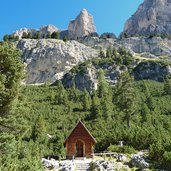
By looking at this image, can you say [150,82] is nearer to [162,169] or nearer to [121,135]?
[121,135]

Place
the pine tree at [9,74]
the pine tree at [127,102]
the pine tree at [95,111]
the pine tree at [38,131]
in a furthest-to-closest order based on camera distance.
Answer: the pine tree at [95,111]
the pine tree at [127,102]
the pine tree at [38,131]
the pine tree at [9,74]

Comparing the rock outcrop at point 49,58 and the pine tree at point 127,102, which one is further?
the rock outcrop at point 49,58

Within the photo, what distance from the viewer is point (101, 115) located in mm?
64812

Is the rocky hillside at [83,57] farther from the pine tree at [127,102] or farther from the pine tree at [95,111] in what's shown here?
the pine tree at [127,102]

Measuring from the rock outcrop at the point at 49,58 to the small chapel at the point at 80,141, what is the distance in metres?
98.7

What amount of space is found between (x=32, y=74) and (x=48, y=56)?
439 inches

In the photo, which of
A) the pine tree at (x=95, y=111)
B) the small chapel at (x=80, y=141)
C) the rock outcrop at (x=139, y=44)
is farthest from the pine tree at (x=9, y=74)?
the rock outcrop at (x=139, y=44)

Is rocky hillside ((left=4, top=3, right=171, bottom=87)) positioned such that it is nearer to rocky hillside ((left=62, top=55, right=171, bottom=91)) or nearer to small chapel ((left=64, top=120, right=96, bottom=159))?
rocky hillside ((left=62, top=55, right=171, bottom=91))

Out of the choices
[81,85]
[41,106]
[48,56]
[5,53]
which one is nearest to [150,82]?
[81,85]

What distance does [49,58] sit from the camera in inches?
5610

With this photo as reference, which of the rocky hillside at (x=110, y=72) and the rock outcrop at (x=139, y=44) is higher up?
the rock outcrop at (x=139, y=44)

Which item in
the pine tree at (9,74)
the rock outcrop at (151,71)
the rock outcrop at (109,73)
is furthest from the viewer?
the rock outcrop at (151,71)

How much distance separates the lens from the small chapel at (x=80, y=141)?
36.4 meters

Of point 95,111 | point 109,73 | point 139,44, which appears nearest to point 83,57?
point 109,73
